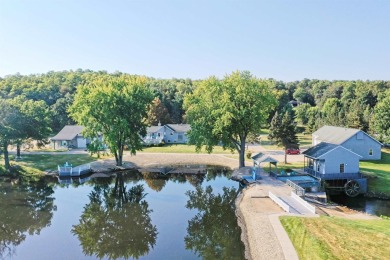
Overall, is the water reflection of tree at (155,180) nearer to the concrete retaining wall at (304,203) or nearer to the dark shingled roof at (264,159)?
the dark shingled roof at (264,159)

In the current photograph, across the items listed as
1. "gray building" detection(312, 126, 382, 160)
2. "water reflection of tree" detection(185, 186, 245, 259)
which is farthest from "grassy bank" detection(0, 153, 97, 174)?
"gray building" detection(312, 126, 382, 160)

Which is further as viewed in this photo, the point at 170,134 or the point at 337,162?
the point at 170,134

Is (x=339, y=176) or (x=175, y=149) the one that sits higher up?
(x=175, y=149)

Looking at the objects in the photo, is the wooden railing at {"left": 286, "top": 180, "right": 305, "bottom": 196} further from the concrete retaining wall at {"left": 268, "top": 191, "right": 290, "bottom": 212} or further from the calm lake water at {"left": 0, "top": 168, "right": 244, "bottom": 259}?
the calm lake water at {"left": 0, "top": 168, "right": 244, "bottom": 259}

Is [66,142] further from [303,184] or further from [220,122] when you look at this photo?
[303,184]

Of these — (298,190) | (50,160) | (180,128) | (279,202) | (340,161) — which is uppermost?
(180,128)

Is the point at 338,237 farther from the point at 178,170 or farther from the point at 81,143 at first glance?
the point at 81,143

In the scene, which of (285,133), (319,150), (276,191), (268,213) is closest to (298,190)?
(276,191)

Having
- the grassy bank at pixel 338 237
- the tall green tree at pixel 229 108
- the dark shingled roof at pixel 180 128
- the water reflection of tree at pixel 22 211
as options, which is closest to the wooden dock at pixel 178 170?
the tall green tree at pixel 229 108
